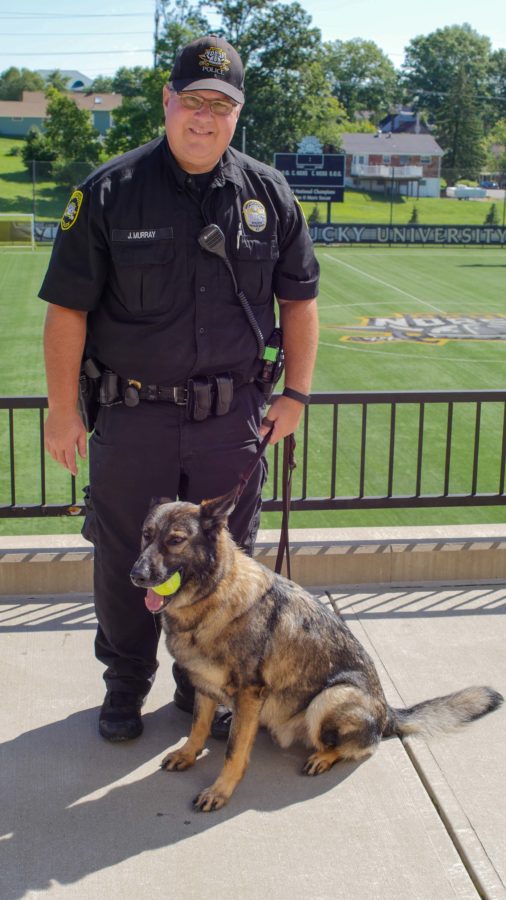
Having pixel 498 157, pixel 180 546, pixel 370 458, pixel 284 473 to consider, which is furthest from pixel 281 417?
pixel 498 157

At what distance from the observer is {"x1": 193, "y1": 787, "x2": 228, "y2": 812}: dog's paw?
3072 mm

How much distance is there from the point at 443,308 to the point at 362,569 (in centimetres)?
1734

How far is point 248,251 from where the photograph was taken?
11.0 ft

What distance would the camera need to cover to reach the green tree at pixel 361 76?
107062mm

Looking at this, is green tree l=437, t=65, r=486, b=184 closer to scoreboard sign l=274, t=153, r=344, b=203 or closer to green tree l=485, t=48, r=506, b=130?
green tree l=485, t=48, r=506, b=130

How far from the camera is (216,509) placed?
3.00 m

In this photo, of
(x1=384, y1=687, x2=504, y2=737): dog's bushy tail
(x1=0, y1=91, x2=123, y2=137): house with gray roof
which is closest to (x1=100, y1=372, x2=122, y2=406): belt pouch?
(x1=384, y1=687, x2=504, y2=737): dog's bushy tail

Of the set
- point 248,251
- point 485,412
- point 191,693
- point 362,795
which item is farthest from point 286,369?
point 485,412

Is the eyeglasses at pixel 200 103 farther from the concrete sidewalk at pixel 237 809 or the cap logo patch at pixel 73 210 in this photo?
the concrete sidewalk at pixel 237 809

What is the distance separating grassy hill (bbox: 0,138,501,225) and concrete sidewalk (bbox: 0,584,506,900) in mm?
41409

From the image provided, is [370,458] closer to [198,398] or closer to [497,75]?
[198,398]

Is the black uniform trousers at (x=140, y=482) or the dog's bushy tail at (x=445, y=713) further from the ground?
the black uniform trousers at (x=140, y=482)

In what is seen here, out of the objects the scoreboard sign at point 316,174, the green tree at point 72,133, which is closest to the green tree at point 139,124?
the green tree at point 72,133

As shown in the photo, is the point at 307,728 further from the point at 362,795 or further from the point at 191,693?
the point at 191,693
